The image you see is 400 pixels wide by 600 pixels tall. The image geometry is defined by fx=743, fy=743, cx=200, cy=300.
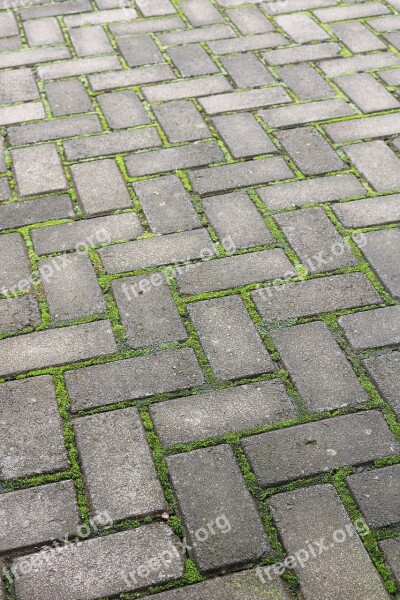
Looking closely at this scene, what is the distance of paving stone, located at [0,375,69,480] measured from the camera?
2.12 meters

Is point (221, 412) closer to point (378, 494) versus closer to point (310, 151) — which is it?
point (378, 494)

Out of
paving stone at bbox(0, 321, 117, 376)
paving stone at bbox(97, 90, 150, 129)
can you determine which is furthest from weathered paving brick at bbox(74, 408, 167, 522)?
paving stone at bbox(97, 90, 150, 129)

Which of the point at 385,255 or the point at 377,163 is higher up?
the point at 377,163

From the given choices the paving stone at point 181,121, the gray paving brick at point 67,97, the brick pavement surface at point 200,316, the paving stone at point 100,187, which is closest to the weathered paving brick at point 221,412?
the brick pavement surface at point 200,316

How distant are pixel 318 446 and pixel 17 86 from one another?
265 centimetres

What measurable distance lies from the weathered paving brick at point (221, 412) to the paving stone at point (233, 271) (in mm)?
494

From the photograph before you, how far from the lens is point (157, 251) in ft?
9.35

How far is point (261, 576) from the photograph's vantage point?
187 cm

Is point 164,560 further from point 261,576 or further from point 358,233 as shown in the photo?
point 358,233

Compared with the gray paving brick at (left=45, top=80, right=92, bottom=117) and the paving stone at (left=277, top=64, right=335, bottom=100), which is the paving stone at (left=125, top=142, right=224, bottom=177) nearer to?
the gray paving brick at (left=45, top=80, right=92, bottom=117)

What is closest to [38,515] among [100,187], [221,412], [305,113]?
[221,412]

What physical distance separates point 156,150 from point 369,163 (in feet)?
3.15

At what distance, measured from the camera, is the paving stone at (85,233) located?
288cm

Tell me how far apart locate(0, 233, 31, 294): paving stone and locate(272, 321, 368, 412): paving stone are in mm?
967
